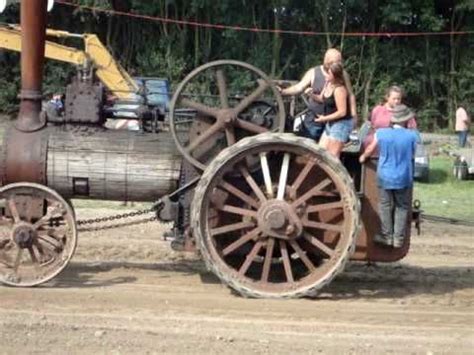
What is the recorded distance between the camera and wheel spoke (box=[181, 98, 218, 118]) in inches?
347

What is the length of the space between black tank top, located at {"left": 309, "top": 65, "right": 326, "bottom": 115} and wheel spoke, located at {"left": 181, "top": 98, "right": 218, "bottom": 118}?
87 cm

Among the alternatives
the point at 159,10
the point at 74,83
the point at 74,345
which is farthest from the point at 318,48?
the point at 74,345

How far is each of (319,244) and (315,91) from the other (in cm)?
136

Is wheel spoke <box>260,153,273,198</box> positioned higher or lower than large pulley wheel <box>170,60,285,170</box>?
lower

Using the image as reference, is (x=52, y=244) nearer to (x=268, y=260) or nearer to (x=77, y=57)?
(x=268, y=260)

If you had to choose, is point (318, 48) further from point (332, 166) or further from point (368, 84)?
point (332, 166)

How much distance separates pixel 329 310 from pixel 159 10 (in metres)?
26.3

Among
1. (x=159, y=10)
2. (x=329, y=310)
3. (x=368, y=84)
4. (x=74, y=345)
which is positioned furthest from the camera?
(x=159, y=10)

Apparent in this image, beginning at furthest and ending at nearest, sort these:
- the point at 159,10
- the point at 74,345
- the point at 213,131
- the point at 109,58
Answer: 1. the point at 159,10
2. the point at 109,58
3. the point at 213,131
4. the point at 74,345

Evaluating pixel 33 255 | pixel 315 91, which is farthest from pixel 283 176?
pixel 33 255

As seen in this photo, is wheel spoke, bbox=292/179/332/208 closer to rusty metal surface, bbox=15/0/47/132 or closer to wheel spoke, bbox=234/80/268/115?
wheel spoke, bbox=234/80/268/115

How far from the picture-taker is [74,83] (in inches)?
364

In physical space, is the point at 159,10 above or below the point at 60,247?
above

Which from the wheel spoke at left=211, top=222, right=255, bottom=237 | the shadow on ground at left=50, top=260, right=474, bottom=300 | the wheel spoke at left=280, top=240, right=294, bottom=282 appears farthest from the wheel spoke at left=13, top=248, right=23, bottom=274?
the wheel spoke at left=280, top=240, right=294, bottom=282
